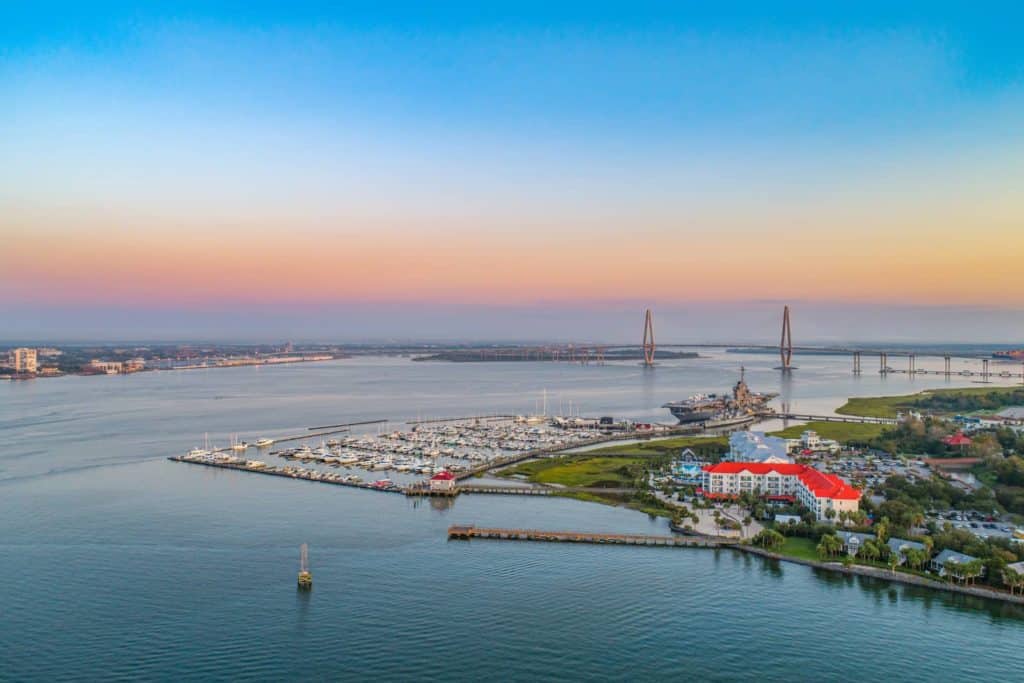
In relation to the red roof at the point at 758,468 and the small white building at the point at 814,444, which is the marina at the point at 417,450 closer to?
the small white building at the point at 814,444

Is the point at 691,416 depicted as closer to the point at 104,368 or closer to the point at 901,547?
the point at 901,547

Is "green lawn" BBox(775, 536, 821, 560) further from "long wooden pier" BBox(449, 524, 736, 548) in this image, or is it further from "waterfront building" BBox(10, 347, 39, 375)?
"waterfront building" BBox(10, 347, 39, 375)

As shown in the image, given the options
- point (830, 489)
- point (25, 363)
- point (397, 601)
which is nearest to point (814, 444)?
point (830, 489)

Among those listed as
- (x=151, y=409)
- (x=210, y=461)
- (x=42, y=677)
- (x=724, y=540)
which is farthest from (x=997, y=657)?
(x=151, y=409)

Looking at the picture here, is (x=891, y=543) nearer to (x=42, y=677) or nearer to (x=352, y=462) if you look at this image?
(x=42, y=677)

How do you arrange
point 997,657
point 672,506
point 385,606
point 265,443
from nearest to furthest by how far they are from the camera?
1. point 997,657
2. point 385,606
3. point 672,506
4. point 265,443

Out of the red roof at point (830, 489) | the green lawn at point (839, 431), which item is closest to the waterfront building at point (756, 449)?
the red roof at point (830, 489)
